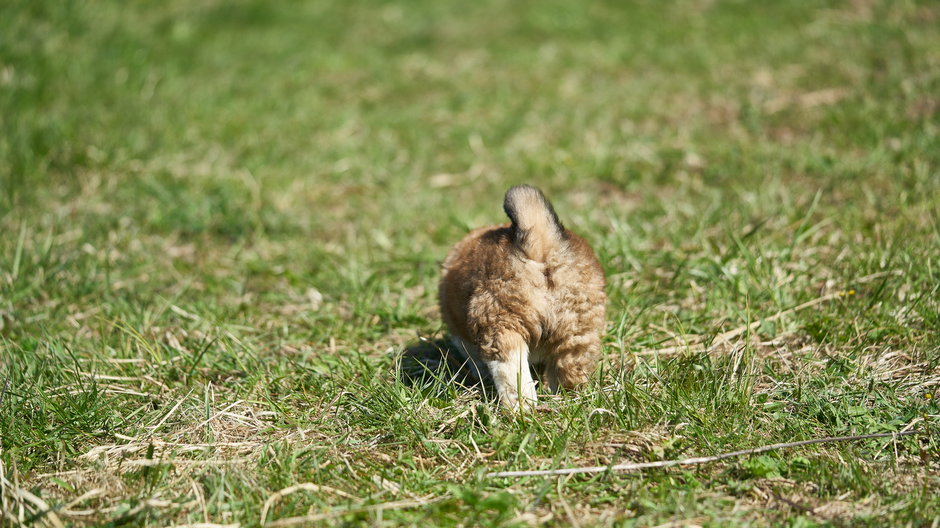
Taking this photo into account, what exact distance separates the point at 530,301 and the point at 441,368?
689 millimetres

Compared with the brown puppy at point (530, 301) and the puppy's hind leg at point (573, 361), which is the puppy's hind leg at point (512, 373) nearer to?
the brown puppy at point (530, 301)

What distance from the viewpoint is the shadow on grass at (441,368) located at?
3.39 metres

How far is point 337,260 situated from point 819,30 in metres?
6.36

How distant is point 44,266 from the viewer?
4742 millimetres

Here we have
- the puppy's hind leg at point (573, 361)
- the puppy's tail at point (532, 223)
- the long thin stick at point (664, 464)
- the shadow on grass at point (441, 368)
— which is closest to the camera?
the long thin stick at point (664, 464)

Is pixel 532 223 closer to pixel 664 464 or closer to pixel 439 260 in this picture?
pixel 664 464

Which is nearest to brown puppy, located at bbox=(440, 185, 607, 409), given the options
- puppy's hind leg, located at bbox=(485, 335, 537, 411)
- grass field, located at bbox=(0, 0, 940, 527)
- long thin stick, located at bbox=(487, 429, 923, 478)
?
puppy's hind leg, located at bbox=(485, 335, 537, 411)

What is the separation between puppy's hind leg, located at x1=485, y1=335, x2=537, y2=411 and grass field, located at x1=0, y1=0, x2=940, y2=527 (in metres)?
0.10

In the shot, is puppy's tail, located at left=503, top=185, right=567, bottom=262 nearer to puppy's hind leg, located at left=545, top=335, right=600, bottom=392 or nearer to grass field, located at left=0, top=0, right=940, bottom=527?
puppy's hind leg, located at left=545, top=335, right=600, bottom=392

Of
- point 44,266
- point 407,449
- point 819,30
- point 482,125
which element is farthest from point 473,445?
point 819,30

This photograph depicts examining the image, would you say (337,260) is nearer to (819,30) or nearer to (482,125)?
(482,125)

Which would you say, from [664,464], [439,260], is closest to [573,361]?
[664,464]

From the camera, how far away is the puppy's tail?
3.06 m

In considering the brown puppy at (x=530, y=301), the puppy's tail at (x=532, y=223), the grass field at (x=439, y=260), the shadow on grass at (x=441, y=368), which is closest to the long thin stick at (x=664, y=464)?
the grass field at (x=439, y=260)
